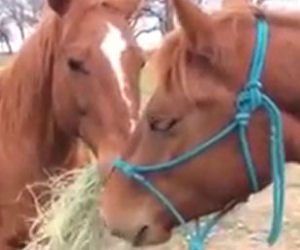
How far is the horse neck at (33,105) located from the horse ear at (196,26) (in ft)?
4.41

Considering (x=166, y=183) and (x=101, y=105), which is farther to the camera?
(x=101, y=105)

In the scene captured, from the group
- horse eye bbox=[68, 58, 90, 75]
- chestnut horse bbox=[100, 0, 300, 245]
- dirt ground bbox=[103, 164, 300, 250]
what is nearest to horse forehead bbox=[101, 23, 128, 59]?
horse eye bbox=[68, 58, 90, 75]

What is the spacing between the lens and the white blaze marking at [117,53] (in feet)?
11.8

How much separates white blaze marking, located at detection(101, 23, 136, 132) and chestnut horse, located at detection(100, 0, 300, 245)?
0.87 metres

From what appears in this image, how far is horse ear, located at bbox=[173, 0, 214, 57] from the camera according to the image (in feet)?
8.38

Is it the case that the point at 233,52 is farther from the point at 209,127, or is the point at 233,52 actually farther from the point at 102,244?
the point at 102,244

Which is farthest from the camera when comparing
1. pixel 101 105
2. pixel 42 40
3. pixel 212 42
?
pixel 42 40

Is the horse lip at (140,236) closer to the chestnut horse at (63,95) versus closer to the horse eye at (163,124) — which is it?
the horse eye at (163,124)

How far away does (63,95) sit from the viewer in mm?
3742

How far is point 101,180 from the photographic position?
12.1 ft

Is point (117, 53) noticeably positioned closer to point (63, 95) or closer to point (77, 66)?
point (77, 66)

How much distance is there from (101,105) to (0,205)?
760 mm

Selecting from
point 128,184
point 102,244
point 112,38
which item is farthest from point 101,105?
point 128,184

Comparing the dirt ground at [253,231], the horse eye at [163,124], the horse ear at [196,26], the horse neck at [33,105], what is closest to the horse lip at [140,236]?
the horse eye at [163,124]
